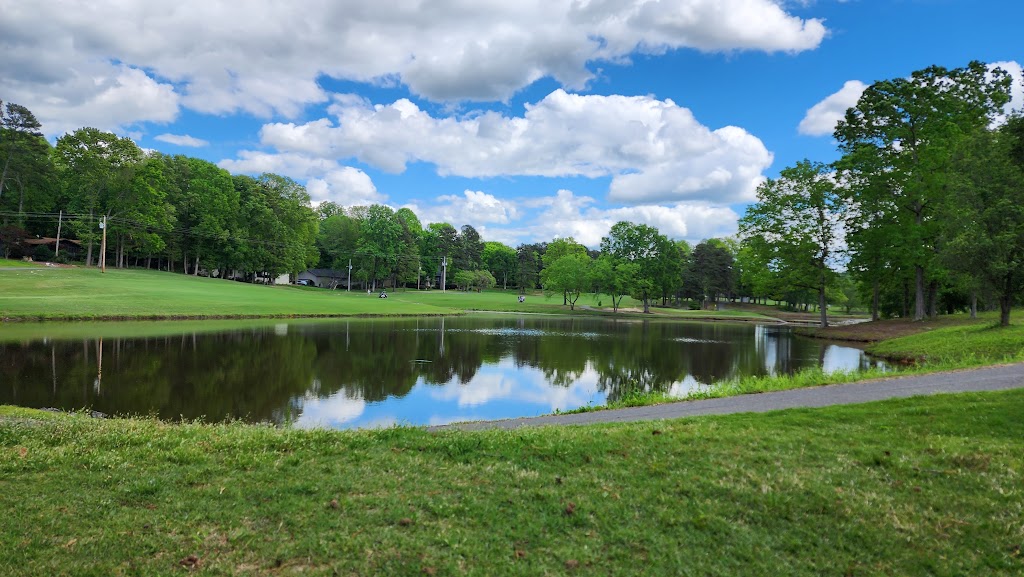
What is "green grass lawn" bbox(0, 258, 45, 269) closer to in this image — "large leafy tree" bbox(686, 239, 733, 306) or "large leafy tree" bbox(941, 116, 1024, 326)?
"large leafy tree" bbox(941, 116, 1024, 326)

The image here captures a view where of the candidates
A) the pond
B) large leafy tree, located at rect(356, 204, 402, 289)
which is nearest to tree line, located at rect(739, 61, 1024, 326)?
the pond

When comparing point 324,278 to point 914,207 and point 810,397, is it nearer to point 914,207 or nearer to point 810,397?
point 914,207

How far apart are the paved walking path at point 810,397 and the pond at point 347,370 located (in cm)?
344

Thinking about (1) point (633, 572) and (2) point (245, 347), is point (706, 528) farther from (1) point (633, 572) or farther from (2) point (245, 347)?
(2) point (245, 347)

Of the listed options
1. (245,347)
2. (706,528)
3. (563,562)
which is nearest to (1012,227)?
(706,528)

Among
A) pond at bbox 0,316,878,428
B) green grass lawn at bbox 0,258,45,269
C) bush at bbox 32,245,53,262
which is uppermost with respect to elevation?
bush at bbox 32,245,53,262

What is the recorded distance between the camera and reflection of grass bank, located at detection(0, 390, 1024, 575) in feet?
15.5

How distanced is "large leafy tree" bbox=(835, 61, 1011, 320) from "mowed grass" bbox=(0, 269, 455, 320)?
43.3 metres

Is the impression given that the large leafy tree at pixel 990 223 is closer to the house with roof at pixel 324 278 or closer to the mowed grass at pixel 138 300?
the mowed grass at pixel 138 300

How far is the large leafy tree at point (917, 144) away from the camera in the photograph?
36000 mm

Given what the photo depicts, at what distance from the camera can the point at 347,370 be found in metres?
21.3

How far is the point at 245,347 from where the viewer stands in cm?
2636

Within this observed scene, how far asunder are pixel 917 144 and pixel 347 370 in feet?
141

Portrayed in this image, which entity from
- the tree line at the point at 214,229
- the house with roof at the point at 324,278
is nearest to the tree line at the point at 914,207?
the tree line at the point at 214,229
